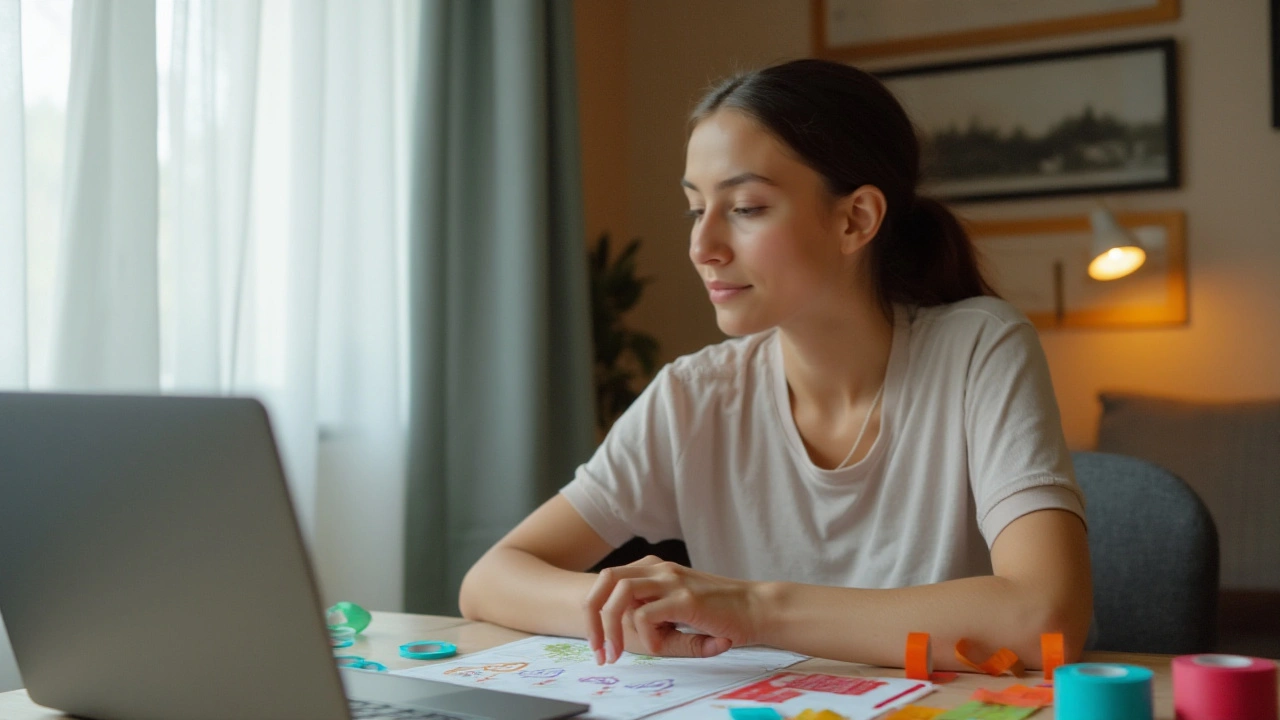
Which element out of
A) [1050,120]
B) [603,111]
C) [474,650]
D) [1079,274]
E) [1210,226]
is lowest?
[474,650]

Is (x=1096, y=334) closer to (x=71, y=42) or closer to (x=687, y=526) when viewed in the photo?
(x=687, y=526)

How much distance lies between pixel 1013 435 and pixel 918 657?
1.28 feet

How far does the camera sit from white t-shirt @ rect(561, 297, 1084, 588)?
4.25ft

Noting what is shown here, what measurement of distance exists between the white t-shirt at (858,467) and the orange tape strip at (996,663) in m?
0.23

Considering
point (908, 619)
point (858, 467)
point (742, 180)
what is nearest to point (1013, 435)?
point (858, 467)

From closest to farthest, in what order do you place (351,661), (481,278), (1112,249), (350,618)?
(351,661) < (350,618) < (481,278) < (1112,249)

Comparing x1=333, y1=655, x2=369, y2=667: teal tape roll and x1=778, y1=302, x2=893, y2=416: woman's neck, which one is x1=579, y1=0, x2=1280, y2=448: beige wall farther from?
x1=333, y1=655, x2=369, y2=667: teal tape roll

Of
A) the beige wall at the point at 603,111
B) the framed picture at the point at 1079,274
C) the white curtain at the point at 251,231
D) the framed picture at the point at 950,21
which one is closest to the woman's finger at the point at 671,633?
the white curtain at the point at 251,231

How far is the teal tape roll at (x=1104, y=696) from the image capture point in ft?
2.37

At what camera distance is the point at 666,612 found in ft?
3.38

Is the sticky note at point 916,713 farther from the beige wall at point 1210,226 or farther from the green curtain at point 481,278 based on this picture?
the beige wall at point 1210,226

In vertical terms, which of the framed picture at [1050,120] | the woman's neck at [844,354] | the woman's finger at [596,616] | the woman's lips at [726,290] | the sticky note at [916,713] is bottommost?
the sticky note at [916,713]

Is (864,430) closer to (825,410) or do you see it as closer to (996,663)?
(825,410)

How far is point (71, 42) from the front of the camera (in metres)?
1.68
